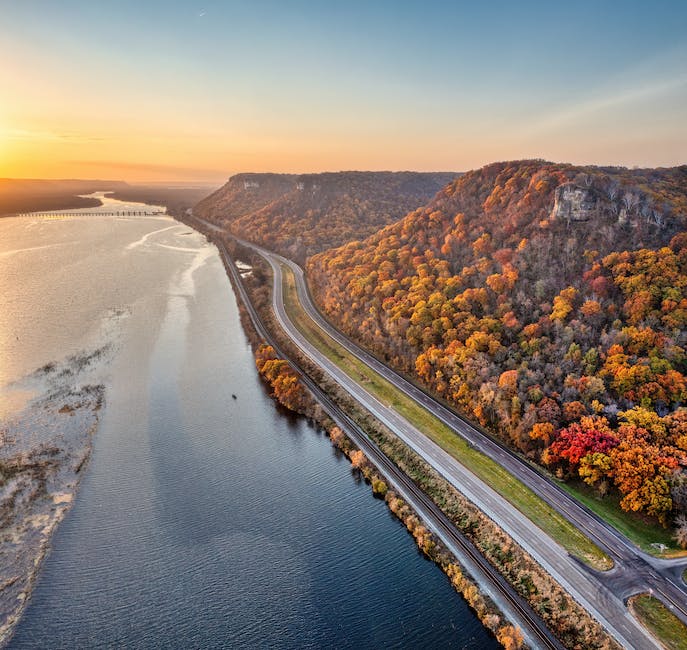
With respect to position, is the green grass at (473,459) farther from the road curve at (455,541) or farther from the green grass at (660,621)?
the road curve at (455,541)

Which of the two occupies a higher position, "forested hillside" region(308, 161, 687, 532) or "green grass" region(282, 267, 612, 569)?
"forested hillside" region(308, 161, 687, 532)

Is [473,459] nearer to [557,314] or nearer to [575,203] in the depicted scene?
→ [557,314]

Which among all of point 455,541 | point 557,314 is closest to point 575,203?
point 557,314

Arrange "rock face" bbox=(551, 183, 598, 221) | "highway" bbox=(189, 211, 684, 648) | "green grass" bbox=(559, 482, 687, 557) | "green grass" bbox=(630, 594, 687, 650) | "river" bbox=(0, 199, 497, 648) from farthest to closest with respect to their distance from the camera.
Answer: "rock face" bbox=(551, 183, 598, 221)
"green grass" bbox=(559, 482, 687, 557)
"river" bbox=(0, 199, 497, 648)
"highway" bbox=(189, 211, 684, 648)
"green grass" bbox=(630, 594, 687, 650)

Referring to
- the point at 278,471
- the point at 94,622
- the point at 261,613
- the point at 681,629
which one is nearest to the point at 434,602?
the point at 261,613

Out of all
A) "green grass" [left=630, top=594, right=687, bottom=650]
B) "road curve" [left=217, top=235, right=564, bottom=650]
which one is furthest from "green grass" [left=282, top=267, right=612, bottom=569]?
"road curve" [left=217, top=235, right=564, bottom=650]

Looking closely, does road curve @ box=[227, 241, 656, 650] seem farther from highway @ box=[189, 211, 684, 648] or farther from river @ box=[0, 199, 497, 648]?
river @ box=[0, 199, 497, 648]

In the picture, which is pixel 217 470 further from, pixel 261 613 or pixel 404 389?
pixel 404 389
